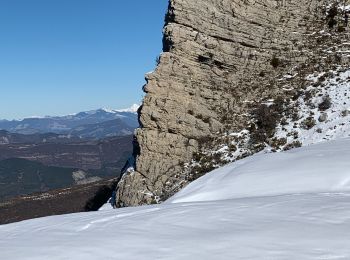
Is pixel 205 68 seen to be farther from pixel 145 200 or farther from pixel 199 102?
pixel 145 200

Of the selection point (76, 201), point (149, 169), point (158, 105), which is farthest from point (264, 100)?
point (76, 201)

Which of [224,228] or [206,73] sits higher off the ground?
[206,73]

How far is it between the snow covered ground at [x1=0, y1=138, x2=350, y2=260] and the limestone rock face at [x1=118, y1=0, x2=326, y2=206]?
34.5 feet

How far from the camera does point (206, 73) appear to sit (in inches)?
915

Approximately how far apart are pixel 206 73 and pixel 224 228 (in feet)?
57.1

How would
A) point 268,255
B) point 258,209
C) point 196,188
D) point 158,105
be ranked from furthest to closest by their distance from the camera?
point 158,105 → point 196,188 → point 258,209 → point 268,255

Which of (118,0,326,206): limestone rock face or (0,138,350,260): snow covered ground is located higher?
(118,0,326,206): limestone rock face

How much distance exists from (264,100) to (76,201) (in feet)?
79.7

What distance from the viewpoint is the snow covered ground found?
5488 mm

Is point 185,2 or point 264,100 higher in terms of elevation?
point 185,2

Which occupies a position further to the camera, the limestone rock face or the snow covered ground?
the limestone rock face

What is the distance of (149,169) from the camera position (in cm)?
2088

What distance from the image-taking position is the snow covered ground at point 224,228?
18.0ft

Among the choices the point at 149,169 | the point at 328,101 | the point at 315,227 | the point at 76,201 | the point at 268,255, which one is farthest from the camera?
the point at 76,201
